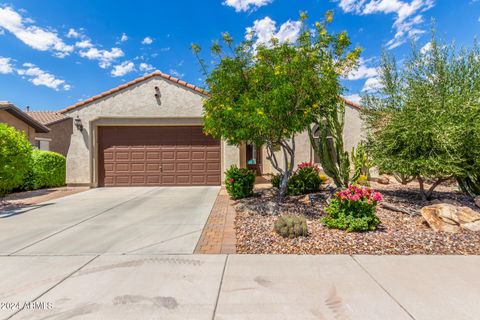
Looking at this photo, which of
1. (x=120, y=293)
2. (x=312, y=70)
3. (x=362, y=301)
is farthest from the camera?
(x=312, y=70)

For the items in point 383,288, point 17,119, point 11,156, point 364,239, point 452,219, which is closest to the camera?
point 383,288

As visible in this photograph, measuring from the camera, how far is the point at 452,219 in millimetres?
5023

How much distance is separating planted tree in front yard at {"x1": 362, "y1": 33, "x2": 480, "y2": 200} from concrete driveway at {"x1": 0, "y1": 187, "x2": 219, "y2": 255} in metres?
5.40

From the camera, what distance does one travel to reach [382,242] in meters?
4.50

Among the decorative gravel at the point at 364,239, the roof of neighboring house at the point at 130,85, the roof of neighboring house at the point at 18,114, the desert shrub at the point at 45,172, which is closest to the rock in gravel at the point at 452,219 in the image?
the decorative gravel at the point at 364,239

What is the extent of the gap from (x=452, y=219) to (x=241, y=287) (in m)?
4.58

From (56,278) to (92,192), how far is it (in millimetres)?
8205

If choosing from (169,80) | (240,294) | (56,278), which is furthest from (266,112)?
(169,80)

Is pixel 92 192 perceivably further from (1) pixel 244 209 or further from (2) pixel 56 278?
(2) pixel 56 278

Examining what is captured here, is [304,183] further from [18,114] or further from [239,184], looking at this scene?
[18,114]

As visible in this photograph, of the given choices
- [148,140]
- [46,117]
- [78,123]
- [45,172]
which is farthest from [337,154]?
[46,117]

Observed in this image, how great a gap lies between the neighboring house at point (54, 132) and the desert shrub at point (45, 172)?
28.8 ft

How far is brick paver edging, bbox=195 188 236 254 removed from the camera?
4.43 m

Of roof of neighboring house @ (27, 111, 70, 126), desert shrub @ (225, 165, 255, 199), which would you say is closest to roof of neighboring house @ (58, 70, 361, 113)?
desert shrub @ (225, 165, 255, 199)
